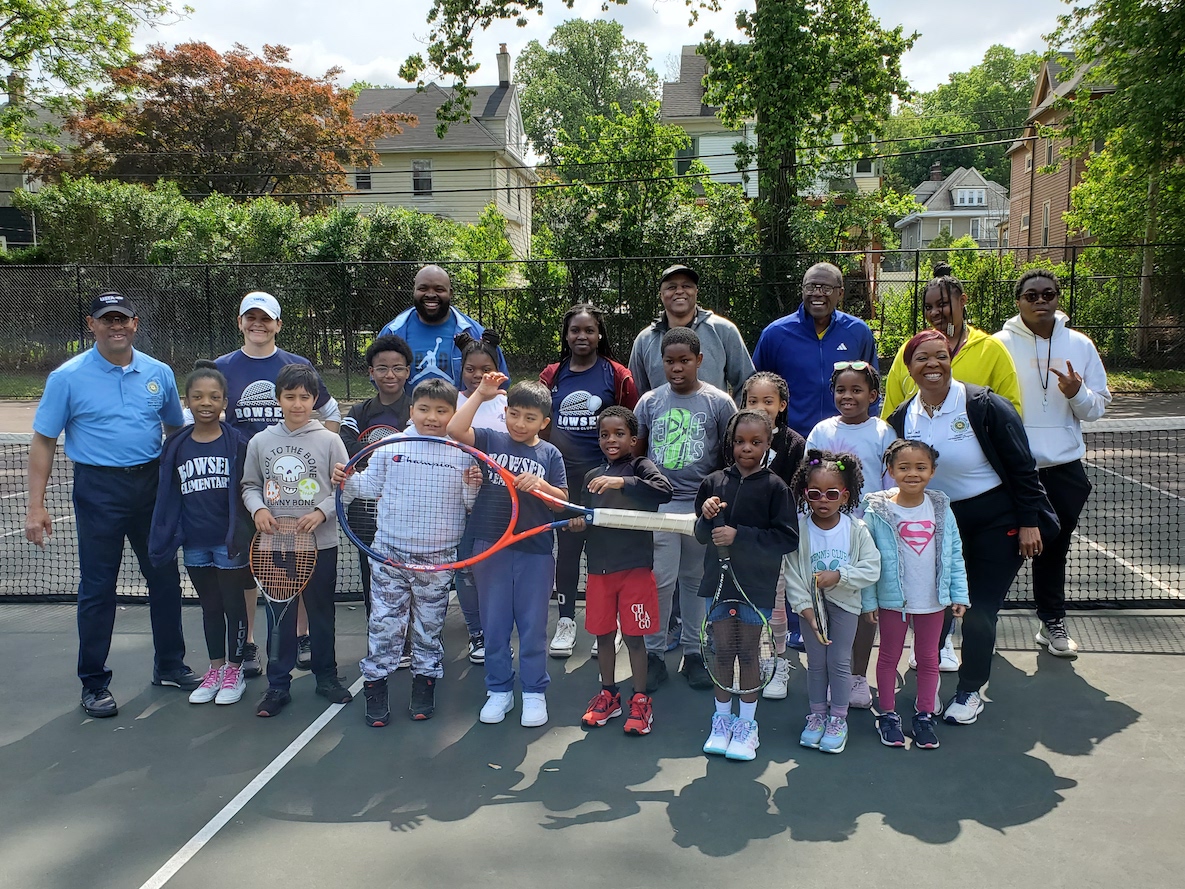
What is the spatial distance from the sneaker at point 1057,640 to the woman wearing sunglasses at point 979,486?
108 cm

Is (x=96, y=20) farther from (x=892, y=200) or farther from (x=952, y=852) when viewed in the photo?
(x=952, y=852)

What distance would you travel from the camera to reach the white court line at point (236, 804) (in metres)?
3.27

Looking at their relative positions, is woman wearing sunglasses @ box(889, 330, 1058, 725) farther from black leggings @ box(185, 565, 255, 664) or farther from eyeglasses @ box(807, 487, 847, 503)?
black leggings @ box(185, 565, 255, 664)

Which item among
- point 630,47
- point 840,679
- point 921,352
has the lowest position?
point 840,679

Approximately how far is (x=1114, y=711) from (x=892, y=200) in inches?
636

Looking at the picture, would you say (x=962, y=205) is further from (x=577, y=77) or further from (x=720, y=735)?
(x=720, y=735)

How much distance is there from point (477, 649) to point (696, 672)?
1340 mm

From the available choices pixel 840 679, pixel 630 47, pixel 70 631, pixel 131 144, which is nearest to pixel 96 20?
pixel 131 144

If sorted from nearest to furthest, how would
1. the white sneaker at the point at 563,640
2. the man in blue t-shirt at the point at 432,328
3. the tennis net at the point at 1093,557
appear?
1. the white sneaker at the point at 563,640
2. the man in blue t-shirt at the point at 432,328
3. the tennis net at the point at 1093,557

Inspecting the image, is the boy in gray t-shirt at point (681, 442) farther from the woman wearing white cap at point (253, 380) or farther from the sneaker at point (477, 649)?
the woman wearing white cap at point (253, 380)

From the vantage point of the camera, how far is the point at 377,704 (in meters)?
4.54

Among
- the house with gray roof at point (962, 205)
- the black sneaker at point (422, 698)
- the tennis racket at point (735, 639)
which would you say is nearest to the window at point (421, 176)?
the black sneaker at point (422, 698)

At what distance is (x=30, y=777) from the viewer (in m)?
4.03

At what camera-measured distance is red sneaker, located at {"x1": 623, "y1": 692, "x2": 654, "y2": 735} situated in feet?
14.3
